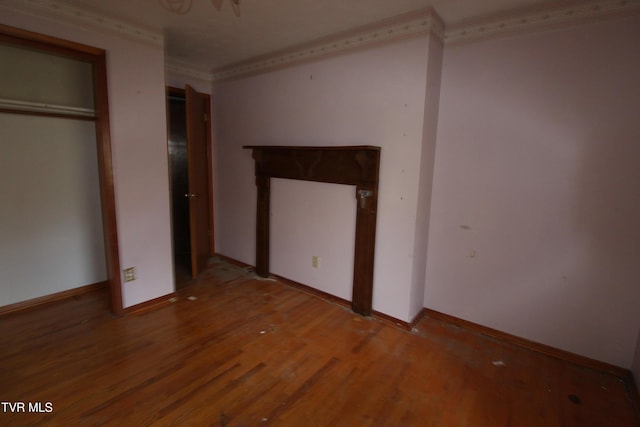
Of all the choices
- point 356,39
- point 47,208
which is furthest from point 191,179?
point 356,39

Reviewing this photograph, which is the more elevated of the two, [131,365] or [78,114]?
[78,114]

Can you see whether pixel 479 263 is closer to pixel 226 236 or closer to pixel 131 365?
pixel 131 365

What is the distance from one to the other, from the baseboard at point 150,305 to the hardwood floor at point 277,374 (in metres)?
0.08

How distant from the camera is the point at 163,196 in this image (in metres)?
2.88

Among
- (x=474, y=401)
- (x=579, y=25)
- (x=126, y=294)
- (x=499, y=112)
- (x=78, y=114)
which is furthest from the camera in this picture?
(x=78, y=114)

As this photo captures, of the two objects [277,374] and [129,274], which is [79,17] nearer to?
[129,274]

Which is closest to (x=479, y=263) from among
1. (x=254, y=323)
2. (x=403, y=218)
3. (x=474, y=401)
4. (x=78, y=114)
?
(x=403, y=218)

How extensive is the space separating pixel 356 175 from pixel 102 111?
6.74 ft

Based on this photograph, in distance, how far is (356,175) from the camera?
2.69 m

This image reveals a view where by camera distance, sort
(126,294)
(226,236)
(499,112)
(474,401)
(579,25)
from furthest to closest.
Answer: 1. (226,236)
2. (126,294)
3. (499,112)
4. (579,25)
5. (474,401)

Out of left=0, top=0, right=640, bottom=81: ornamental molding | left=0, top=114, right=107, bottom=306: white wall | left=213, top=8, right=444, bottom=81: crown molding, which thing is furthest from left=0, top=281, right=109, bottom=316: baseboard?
left=213, top=8, right=444, bottom=81: crown molding

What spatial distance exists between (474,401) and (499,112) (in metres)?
1.93

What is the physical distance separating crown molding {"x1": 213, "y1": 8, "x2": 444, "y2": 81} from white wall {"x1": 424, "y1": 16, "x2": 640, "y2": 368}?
0.34 meters

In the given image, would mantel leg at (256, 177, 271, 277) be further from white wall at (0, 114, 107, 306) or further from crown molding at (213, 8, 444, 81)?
white wall at (0, 114, 107, 306)
